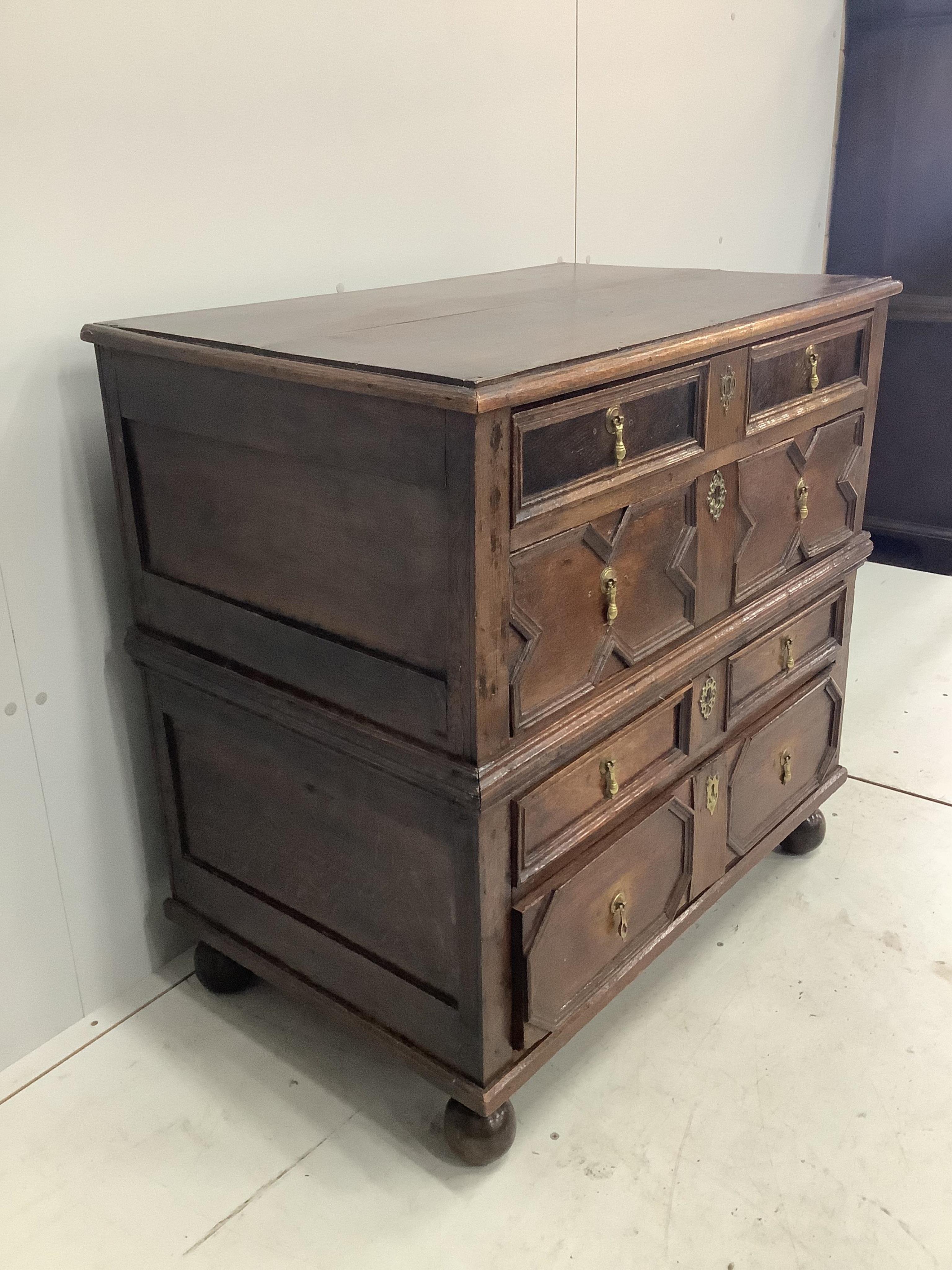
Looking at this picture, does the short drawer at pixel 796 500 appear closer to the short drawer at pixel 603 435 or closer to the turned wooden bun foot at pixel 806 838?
the short drawer at pixel 603 435

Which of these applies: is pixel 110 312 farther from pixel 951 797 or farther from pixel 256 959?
pixel 951 797

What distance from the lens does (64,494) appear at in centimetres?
151

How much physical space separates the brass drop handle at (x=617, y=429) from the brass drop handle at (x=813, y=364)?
46 centimetres

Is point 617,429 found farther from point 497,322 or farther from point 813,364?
point 813,364

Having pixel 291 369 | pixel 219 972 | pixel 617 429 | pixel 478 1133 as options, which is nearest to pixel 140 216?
pixel 291 369

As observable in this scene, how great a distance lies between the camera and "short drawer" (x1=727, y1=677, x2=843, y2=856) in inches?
68.6

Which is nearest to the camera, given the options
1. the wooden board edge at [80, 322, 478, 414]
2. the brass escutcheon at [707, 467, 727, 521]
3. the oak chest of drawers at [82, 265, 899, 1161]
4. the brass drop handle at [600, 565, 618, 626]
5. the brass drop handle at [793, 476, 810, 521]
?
the wooden board edge at [80, 322, 478, 414]

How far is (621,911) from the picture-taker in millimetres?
1499

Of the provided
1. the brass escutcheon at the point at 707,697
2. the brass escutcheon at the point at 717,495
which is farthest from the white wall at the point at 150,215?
the brass escutcheon at the point at 707,697

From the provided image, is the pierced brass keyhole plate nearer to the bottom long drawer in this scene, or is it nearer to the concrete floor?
the bottom long drawer

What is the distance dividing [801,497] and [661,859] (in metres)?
0.58

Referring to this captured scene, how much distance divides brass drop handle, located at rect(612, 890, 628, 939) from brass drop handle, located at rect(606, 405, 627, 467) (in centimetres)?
58

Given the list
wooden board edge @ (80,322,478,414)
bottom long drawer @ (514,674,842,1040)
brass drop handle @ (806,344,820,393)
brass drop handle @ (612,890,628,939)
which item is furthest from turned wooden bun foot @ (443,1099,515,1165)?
brass drop handle @ (806,344,820,393)

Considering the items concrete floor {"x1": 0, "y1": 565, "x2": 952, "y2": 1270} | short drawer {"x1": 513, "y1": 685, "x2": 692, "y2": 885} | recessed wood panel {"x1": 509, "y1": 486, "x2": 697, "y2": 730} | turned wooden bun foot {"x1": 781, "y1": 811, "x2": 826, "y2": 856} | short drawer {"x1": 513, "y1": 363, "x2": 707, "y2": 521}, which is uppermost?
short drawer {"x1": 513, "y1": 363, "x2": 707, "y2": 521}
